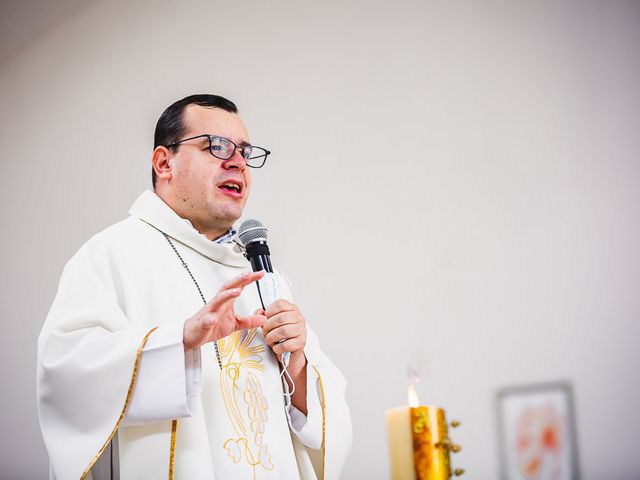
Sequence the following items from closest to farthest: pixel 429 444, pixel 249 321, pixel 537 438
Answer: pixel 429 444 → pixel 249 321 → pixel 537 438

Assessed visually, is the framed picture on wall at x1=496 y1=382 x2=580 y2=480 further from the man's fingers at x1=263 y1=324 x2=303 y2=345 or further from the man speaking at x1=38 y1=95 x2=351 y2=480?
the man's fingers at x1=263 y1=324 x2=303 y2=345

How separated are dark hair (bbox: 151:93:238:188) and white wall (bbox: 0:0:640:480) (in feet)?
2.19

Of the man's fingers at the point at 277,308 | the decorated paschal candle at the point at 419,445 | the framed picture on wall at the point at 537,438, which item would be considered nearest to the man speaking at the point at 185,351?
the man's fingers at the point at 277,308

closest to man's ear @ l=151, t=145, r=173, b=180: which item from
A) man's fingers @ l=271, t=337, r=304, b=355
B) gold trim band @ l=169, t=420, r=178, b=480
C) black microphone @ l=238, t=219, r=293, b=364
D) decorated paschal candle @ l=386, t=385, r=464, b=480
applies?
black microphone @ l=238, t=219, r=293, b=364

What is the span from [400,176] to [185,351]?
1.85m

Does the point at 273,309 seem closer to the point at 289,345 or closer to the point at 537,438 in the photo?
the point at 289,345

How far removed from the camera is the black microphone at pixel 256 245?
2162mm

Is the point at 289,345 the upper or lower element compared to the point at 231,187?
A: lower

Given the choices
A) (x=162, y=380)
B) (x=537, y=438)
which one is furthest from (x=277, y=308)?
(x=537, y=438)

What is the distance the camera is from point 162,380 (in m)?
1.89

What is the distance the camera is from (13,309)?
2971 millimetres

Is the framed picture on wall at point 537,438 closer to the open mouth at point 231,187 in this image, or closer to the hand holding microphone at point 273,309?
the hand holding microphone at point 273,309

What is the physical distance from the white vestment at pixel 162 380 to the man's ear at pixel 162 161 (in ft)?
0.41

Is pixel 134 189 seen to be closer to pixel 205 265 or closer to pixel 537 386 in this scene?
pixel 205 265
